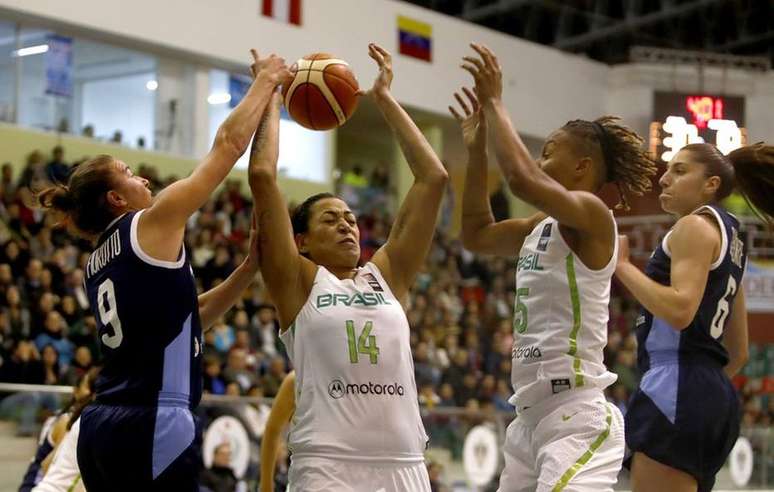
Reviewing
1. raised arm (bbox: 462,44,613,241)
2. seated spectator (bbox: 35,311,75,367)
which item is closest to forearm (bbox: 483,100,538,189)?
raised arm (bbox: 462,44,613,241)

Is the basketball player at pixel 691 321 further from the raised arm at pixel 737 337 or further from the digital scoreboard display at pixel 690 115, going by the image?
the digital scoreboard display at pixel 690 115

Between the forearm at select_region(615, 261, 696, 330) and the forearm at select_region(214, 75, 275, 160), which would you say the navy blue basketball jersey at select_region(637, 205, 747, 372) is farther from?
the forearm at select_region(214, 75, 275, 160)

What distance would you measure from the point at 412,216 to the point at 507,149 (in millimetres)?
431

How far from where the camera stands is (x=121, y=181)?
427 cm

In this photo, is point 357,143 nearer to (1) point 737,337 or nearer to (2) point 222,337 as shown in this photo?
(2) point 222,337

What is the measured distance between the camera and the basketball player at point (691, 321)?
4484 millimetres

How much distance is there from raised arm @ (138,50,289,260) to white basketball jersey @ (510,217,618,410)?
1183 mm

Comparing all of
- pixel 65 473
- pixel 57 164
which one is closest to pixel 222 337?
pixel 57 164

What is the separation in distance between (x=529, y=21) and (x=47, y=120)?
40.5ft

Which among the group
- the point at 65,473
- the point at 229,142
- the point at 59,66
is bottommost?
the point at 65,473

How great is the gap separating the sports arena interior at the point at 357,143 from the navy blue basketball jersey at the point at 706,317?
16.7 ft

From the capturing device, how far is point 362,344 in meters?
4.07

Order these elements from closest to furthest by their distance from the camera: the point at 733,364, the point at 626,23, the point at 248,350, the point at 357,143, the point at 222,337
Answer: the point at 733,364 < the point at 222,337 < the point at 248,350 < the point at 357,143 < the point at 626,23

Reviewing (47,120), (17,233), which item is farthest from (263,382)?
(47,120)
